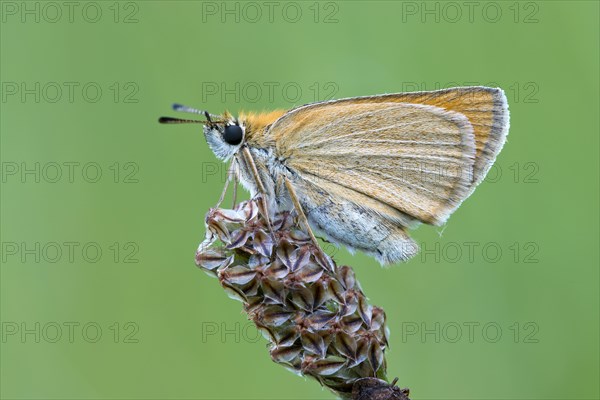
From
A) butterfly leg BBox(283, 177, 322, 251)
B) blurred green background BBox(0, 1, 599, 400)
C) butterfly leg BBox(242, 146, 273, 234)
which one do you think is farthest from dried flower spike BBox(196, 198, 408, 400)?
blurred green background BBox(0, 1, 599, 400)

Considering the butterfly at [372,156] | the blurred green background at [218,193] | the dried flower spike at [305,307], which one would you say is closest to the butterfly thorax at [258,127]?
the butterfly at [372,156]

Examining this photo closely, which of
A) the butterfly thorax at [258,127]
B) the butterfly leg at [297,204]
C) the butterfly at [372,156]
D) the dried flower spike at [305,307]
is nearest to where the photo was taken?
the dried flower spike at [305,307]

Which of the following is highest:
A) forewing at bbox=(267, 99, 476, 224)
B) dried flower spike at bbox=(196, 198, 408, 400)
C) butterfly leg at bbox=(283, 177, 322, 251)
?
forewing at bbox=(267, 99, 476, 224)

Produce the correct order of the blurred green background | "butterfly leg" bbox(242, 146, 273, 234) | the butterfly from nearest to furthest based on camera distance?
"butterfly leg" bbox(242, 146, 273, 234) < the butterfly < the blurred green background

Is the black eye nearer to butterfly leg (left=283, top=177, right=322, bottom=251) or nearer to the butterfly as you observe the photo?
the butterfly

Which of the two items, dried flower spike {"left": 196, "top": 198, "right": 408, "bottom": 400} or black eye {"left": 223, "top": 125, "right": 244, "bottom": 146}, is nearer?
dried flower spike {"left": 196, "top": 198, "right": 408, "bottom": 400}

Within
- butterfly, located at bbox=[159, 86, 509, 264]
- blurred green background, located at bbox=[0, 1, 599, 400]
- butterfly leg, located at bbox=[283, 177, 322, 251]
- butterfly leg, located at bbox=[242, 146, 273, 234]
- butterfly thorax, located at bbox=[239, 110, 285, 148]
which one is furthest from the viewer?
blurred green background, located at bbox=[0, 1, 599, 400]

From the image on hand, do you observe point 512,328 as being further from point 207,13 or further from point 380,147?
point 207,13

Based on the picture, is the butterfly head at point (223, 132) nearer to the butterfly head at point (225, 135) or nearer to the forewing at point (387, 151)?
the butterfly head at point (225, 135)
